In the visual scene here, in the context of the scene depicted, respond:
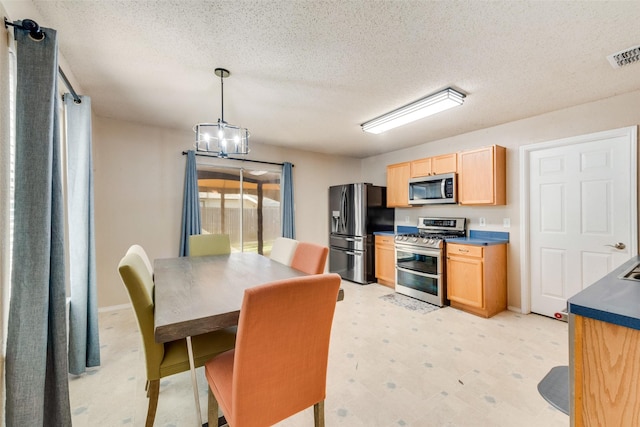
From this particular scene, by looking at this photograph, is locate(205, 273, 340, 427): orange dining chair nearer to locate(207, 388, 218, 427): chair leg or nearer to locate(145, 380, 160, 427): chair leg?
locate(207, 388, 218, 427): chair leg

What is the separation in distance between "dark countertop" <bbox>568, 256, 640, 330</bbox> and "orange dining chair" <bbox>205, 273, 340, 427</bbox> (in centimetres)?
86

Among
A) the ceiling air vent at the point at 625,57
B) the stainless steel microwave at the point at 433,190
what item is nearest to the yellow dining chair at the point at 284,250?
the stainless steel microwave at the point at 433,190

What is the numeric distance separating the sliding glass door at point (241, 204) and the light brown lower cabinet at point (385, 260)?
1798 mm

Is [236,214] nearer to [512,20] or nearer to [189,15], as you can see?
[189,15]

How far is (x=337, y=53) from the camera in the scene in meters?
1.98

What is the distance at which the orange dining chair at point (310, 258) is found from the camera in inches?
84.9

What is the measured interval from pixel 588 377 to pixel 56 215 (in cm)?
237

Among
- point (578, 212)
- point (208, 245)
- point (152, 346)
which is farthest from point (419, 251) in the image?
point (152, 346)

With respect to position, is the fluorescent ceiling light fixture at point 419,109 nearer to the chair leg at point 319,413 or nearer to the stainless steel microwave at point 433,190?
the stainless steel microwave at point 433,190

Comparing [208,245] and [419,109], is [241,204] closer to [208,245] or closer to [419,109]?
[208,245]

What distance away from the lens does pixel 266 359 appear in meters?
1.11

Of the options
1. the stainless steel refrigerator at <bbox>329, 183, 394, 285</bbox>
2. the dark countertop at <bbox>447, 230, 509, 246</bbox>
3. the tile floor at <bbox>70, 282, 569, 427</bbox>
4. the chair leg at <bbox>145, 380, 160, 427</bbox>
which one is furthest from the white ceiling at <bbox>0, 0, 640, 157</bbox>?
the tile floor at <bbox>70, 282, 569, 427</bbox>

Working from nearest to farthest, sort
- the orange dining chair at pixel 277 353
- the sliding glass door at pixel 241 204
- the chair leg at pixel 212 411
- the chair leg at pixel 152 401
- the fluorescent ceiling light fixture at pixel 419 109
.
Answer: the orange dining chair at pixel 277 353 → the chair leg at pixel 212 411 → the chair leg at pixel 152 401 → the fluorescent ceiling light fixture at pixel 419 109 → the sliding glass door at pixel 241 204

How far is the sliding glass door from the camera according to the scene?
4.14 metres
